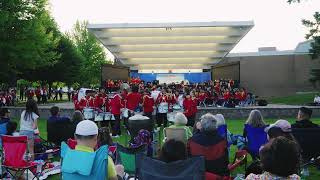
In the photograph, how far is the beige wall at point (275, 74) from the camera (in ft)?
158

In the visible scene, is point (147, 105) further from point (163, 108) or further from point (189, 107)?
point (189, 107)

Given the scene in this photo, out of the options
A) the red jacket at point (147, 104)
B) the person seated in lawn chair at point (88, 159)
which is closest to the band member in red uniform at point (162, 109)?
the red jacket at point (147, 104)

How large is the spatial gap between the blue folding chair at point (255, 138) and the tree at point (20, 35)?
24394 mm

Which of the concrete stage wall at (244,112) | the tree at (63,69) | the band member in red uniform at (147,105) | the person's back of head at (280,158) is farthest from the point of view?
the tree at (63,69)

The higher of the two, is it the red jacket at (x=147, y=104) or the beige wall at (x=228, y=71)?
the beige wall at (x=228, y=71)

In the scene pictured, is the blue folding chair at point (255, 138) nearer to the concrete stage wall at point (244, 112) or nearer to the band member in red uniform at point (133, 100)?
the band member in red uniform at point (133, 100)

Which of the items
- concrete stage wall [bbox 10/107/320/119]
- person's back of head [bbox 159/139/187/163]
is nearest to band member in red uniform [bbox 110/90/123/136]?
concrete stage wall [bbox 10/107/320/119]

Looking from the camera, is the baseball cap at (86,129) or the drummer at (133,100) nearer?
the baseball cap at (86,129)

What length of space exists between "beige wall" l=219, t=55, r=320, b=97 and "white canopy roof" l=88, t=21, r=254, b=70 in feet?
11.8

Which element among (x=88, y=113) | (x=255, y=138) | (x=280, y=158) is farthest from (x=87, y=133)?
(x=88, y=113)

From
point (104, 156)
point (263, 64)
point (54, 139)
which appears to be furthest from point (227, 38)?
point (104, 156)

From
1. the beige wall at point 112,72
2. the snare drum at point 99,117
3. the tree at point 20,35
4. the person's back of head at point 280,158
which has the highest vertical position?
the tree at point 20,35

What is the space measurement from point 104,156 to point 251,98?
28.2 m

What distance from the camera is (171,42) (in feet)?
153
